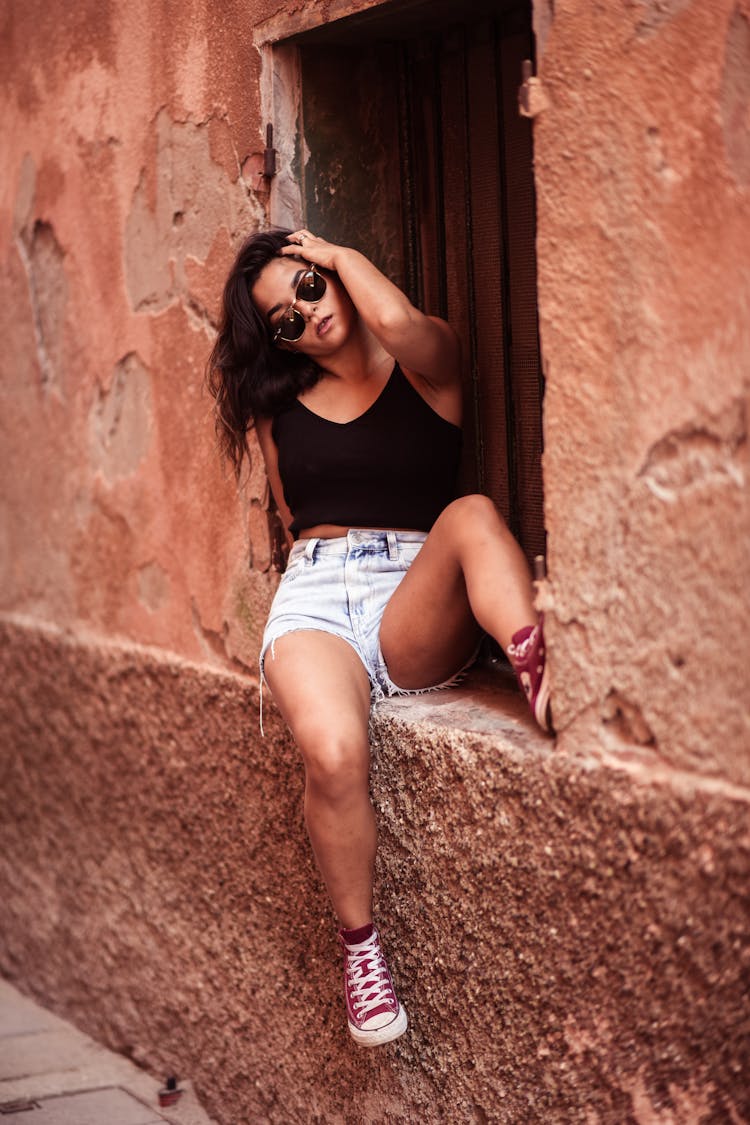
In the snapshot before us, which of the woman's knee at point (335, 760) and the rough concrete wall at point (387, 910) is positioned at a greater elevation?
the woman's knee at point (335, 760)

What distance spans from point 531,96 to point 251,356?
3.18 feet

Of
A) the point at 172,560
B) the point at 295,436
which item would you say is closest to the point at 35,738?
the point at 172,560

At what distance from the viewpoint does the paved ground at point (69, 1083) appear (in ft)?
10.9

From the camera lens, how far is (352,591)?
2.72 metres

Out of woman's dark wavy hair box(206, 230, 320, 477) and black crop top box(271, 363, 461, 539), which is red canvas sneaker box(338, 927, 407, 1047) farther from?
woman's dark wavy hair box(206, 230, 320, 477)

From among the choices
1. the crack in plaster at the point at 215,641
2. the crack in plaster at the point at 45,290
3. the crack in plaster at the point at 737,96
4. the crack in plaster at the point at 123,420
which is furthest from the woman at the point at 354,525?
the crack in plaster at the point at 45,290

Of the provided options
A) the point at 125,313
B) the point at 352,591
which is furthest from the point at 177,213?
the point at 352,591

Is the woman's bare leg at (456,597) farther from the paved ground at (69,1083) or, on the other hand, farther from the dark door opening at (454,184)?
the paved ground at (69,1083)

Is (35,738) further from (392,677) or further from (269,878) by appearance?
(392,677)

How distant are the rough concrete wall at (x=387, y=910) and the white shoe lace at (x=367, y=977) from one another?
0.09m

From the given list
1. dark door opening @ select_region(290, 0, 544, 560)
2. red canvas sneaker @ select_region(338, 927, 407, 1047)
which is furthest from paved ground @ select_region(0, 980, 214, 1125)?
dark door opening @ select_region(290, 0, 544, 560)

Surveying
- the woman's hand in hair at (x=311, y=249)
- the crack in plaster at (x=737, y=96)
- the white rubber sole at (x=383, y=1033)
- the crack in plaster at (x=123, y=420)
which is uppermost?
the crack in plaster at (x=737, y=96)

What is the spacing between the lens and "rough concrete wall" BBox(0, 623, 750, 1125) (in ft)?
6.47

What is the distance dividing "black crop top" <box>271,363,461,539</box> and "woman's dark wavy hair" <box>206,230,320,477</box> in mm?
143
